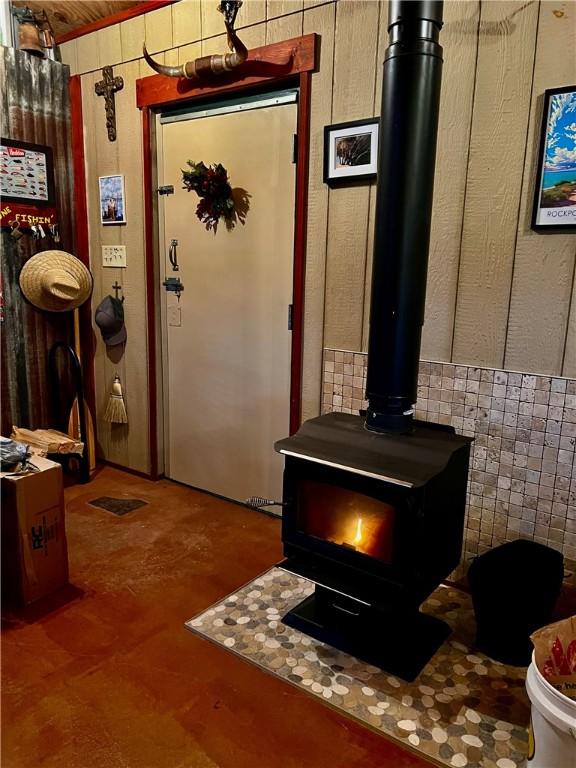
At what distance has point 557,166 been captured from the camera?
1845 mm

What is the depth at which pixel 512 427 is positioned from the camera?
6.70 ft

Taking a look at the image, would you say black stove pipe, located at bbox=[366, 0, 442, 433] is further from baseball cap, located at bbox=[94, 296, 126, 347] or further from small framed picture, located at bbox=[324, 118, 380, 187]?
baseball cap, located at bbox=[94, 296, 126, 347]

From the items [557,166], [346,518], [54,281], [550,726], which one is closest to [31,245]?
[54,281]

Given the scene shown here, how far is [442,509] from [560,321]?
2.58ft

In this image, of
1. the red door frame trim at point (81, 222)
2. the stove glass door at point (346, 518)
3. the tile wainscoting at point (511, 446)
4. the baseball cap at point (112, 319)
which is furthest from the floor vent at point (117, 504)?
the tile wainscoting at point (511, 446)

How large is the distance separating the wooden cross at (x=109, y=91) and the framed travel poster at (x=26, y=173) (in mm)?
397

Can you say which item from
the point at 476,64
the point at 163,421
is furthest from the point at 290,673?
the point at 476,64

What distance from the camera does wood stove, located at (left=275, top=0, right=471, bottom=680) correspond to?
163 centimetres

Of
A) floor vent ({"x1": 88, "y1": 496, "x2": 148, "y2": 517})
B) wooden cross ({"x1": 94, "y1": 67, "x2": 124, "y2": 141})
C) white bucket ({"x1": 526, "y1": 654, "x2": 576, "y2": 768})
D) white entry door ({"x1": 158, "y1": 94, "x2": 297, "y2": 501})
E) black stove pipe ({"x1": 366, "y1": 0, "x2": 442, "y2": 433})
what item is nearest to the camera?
white bucket ({"x1": 526, "y1": 654, "x2": 576, "y2": 768})

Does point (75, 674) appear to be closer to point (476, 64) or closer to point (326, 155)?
point (326, 155)

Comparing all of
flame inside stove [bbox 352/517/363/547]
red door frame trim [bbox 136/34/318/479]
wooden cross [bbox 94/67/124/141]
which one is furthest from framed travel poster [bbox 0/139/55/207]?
flame inside stove [bbox 352/517/363/547]

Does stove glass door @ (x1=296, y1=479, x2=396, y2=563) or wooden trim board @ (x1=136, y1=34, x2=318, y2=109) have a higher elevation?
wooden trim board @ (x1=136, y1=34, x2=318, y2=109)

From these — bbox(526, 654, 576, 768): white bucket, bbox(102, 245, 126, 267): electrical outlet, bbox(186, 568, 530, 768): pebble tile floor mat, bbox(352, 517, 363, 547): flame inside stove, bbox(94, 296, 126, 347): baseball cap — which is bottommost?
bbox(186, 568, 530, 768): pebble tile floor mat

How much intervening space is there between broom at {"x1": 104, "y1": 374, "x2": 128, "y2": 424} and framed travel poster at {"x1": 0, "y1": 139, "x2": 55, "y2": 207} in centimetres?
114
